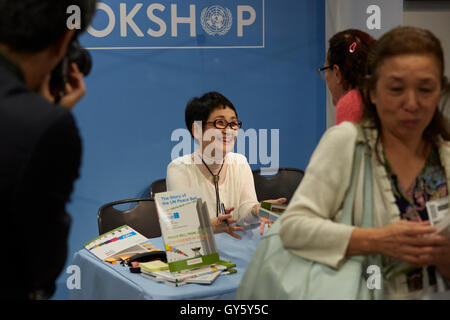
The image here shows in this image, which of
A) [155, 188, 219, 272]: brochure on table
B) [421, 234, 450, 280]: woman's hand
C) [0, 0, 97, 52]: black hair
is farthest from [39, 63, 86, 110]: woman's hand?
[421, 234, 450, 280]: woman's hand

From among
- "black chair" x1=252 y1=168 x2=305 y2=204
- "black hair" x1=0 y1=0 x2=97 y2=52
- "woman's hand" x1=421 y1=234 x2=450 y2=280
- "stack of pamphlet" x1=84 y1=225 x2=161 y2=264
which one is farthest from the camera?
"black chair" x1=252 y1=168 x2=305 y2=204

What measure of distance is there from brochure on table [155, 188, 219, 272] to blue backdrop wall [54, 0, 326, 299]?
2296mm

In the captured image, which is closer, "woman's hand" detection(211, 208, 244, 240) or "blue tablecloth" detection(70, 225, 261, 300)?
"blue tablecloth" detection(70, 225, 261, 300)

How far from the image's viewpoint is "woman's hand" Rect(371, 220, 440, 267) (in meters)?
1.54

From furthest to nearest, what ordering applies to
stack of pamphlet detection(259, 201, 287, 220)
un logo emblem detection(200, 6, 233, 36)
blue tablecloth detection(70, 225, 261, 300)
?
un logo emblem detection(200, 6, 233, 36) → stack of pamphlet detection(259, 201, 287, 220) → blue tablecloth detection(70, 225, 261, 300)

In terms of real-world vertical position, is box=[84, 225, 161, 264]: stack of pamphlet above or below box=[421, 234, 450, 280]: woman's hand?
below

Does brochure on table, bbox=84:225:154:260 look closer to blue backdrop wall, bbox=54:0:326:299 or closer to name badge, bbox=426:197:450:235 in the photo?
name badge, bbox=426:197:450:235

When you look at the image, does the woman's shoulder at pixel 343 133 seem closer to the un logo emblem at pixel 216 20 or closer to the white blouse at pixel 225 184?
the white blouse at pixel 225 184

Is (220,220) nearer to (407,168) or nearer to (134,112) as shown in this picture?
(407,168)

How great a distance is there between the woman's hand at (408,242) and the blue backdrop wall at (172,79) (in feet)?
10.8

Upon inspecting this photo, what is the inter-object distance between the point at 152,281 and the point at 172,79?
264 cm

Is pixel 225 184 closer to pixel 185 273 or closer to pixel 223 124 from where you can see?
pixel 223 124

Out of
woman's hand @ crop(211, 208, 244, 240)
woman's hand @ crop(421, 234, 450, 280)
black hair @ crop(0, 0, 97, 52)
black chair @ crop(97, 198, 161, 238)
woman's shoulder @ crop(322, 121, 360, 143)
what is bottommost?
black chair @ crop(97, 198, 161, 238)

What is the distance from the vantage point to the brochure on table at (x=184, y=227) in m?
2.28
